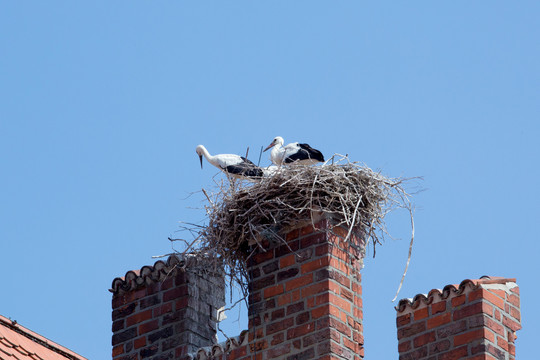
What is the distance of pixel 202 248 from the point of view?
9414 millimetres

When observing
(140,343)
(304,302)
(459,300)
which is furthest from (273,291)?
(459,300)

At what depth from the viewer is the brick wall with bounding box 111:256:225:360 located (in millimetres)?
9133

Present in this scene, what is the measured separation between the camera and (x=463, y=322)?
8617mm

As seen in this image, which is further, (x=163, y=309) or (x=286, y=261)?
(x=163, y=309)

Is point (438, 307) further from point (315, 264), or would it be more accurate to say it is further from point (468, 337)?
point (315, 264)

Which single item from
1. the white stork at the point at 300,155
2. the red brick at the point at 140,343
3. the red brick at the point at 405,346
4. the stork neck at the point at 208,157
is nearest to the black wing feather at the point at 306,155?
the white stork at the point at 300,155

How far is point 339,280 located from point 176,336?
1.23 metres

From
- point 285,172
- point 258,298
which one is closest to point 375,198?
point 285,172

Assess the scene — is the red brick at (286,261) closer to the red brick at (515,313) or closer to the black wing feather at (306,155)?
the red brick at (515,313)

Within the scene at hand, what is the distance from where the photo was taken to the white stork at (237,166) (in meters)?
11.6

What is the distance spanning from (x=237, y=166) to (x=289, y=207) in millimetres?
3246

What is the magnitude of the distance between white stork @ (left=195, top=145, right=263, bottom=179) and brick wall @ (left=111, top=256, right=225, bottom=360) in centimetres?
182

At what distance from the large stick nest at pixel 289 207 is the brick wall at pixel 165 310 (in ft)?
0.74

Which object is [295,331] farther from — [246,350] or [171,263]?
[171,263]
